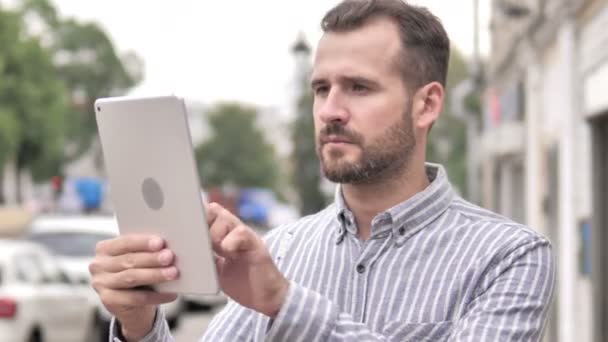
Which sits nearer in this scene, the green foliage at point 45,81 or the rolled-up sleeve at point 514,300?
the rolled-up sleeve at point 514,300

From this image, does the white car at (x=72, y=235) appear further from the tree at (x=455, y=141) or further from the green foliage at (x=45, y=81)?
the tree at (x=455, y=141)

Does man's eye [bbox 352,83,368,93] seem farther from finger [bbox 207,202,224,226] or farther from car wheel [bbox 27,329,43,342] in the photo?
car wheel [bbox 27,329,43,342]

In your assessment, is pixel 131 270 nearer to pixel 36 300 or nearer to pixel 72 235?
pixel 36 300

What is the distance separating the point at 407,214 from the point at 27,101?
5280cm

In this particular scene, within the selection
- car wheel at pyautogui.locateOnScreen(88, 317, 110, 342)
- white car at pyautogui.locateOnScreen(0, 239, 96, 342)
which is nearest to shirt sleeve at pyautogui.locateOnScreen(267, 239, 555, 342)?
white car at pyautogui.locateOnScreen(0, 239, 96, 342)

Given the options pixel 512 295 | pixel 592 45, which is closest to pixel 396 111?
pixel 512 295

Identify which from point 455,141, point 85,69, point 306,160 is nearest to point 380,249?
point 306,160

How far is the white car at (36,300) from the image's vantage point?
38.5 ft

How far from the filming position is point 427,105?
273cm

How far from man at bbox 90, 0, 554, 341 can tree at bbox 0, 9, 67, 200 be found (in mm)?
47770

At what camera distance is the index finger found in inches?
93.3

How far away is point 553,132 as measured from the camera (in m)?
14.4

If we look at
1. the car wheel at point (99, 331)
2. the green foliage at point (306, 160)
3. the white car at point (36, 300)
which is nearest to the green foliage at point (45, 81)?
the green foliage at point (306, 160)

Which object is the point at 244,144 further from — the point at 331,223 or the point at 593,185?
the point at 331,223
